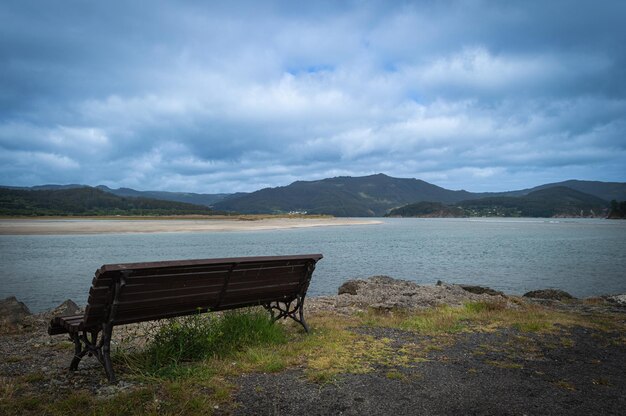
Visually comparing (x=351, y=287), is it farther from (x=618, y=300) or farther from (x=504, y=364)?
(x=504, y=364)

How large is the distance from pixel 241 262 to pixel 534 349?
203 inches

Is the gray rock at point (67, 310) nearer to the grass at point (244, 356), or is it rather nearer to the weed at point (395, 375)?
the grass at point (244, 356)

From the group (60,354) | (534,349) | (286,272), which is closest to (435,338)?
(534,349)

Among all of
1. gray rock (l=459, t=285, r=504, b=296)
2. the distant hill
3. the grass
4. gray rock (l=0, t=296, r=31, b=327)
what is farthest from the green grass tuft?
the distant hill

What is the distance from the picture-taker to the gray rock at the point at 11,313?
11359mm

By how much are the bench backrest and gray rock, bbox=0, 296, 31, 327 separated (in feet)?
27.0

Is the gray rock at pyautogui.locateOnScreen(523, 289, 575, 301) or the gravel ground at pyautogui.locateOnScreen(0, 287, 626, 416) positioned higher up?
the gravel ground at pyautogui.locateOnScreen(0, 287, 626, 416)

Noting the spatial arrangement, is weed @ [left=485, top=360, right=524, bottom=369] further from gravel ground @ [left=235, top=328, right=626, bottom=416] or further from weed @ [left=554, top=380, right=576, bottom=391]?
weed @ [left=554, top=380, right=576, bottom=391]

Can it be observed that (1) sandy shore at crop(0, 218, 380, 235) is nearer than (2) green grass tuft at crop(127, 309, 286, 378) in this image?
No

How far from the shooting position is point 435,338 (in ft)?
25.1

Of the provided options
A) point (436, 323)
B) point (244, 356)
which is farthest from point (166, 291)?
point (436, 323)

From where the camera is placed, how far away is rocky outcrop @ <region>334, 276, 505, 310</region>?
1292 cm

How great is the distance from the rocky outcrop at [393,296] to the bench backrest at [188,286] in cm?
515

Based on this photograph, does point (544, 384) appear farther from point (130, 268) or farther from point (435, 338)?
point (130, 268)
